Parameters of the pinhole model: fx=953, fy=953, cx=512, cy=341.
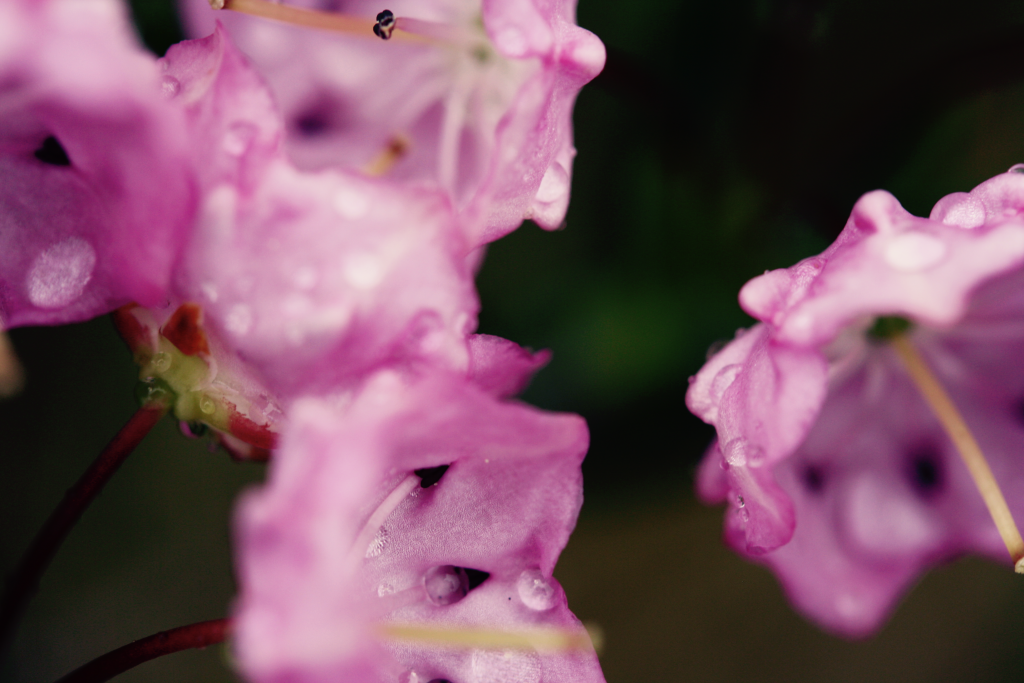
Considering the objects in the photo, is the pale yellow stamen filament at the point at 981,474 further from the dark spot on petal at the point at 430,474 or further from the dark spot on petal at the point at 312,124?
the dark spot on petal at the point at 312,124

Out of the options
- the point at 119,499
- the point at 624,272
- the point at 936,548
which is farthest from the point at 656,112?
the point at 119,499

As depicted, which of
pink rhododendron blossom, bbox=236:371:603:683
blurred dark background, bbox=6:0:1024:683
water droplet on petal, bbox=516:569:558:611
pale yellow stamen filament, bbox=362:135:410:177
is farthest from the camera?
blurred dark background, bbox=6:0:1024:683

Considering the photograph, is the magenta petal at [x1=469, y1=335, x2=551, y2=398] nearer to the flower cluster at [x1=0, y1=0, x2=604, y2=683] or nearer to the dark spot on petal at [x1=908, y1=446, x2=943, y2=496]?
the flower cluster at [x1=0, y1=0, x2=604, y2=683]

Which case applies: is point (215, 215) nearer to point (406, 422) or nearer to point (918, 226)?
point (406, 422)

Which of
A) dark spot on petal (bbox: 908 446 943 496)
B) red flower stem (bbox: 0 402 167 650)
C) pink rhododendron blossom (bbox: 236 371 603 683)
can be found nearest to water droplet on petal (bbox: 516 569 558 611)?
pink rhododendron blossom (bbox: 236 371 603 683)

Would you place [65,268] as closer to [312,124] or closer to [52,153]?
[52,153]

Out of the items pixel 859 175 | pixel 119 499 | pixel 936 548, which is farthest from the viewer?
pixel 119 499
